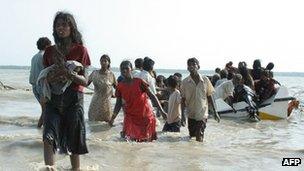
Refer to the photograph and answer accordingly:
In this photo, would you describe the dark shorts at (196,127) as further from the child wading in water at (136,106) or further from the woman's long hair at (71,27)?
the woman's long hair at (71,27)

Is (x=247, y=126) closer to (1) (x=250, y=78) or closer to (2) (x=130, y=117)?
(1) (x=250, y=78)

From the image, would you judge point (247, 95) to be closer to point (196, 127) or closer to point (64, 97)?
point (196, 127)

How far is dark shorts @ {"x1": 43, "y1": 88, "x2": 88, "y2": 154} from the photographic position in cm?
432

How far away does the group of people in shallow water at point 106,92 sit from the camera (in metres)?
4.31

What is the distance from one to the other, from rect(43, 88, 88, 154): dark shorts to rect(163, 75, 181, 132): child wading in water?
13.1 ft

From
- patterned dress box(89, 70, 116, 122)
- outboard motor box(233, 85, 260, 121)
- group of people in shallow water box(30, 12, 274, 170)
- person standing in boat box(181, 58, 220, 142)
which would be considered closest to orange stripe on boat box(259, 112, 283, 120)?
outboard motor box(233, 85, 260, 121)

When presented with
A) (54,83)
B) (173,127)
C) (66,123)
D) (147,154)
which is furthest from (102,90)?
(54,83)

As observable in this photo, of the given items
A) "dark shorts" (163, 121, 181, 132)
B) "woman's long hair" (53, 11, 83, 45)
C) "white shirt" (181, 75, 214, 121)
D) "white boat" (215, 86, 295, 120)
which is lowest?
"white boat" (215, 86, 295, 120)

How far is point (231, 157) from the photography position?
6270mm

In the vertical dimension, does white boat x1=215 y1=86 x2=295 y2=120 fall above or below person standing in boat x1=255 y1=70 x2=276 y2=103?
below

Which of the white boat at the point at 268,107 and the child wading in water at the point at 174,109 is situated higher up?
the child wading in water at the point at 174,109

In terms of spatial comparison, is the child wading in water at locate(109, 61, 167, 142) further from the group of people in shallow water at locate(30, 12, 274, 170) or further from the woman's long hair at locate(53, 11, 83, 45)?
the woman's long hair at locate(53, 11, 83, 45)

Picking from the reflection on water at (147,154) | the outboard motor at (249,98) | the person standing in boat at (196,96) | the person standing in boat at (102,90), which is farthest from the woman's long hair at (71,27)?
the outboard motor at (249,98)

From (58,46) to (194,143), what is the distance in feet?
12.3
